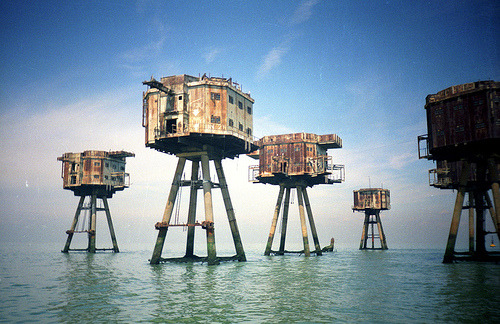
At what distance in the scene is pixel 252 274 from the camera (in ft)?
98.5

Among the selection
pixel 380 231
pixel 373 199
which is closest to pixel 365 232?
pixel 380 231

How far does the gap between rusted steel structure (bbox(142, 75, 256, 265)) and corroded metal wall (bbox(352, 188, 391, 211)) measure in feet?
128

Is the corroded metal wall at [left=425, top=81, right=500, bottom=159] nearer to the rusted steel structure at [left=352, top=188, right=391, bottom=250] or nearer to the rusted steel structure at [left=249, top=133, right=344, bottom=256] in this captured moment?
the rusted steel structure at [left=249, top=133, right=344, bottom=256]

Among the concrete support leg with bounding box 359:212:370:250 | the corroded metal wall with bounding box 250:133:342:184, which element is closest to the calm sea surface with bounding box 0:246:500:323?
the corroded metal wall with bounding box 250:133:342:184

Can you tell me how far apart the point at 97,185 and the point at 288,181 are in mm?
28800

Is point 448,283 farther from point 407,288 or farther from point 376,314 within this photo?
point 376,314

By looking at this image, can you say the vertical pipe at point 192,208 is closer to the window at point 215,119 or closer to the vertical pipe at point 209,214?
the vertical pipe at point 209,214

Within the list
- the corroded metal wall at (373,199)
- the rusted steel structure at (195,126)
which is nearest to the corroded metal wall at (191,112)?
the rusted steel structure at (195,126)

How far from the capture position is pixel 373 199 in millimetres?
71938

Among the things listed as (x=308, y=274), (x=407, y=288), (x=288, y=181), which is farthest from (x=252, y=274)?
(x=288, y=181)

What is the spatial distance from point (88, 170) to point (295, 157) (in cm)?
3130

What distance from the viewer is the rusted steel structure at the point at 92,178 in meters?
60.2

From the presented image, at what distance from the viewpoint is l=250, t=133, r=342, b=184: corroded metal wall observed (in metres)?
49.9

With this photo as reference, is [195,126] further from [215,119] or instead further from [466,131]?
[466,131]
